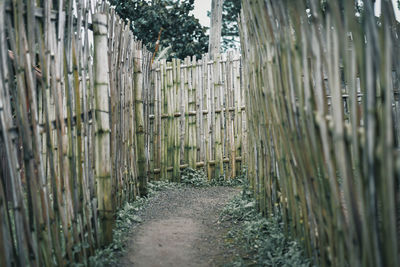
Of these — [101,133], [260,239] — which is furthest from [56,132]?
[260,239]

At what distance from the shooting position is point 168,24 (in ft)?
40.9

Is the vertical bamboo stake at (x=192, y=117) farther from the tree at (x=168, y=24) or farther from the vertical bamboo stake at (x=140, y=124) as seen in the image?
the tree at (x=168, y=24)

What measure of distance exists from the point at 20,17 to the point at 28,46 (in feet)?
0.50

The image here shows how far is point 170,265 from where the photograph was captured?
2.65 metres

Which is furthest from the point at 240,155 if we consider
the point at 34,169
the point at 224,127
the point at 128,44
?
the point at 34,169

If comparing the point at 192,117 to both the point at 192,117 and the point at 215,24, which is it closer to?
the point at 192,117

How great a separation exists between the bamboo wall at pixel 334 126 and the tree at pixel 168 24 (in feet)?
33.5

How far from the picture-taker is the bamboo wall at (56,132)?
6.18ft

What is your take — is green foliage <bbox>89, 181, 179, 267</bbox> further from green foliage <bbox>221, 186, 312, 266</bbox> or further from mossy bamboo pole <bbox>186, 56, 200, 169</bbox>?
mossy bamboo pole <bbox>186, 56, 200, 169</bbox>

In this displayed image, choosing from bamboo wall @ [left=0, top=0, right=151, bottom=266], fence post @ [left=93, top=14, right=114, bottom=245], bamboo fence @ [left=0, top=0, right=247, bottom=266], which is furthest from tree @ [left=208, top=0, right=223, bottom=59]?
fence post @ [left=93, top=14, right=114, bottom=245]

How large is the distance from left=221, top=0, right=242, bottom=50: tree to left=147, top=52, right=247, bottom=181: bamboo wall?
12.8m

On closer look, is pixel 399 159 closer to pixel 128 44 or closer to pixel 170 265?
pixel 170 265

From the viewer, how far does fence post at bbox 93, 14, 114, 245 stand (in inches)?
112

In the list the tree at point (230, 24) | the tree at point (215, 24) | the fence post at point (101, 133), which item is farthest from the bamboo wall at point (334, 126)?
the tree at point (230, 24)
